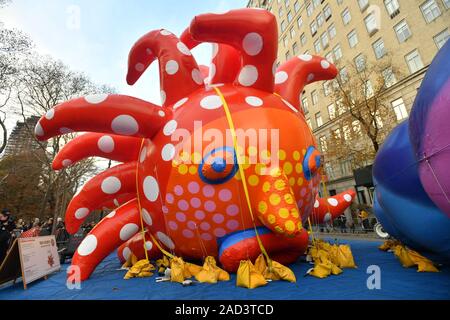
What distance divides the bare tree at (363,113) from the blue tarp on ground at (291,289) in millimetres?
13544

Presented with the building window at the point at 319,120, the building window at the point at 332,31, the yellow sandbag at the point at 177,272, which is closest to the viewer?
the yellow sandbag at the point at 177,272

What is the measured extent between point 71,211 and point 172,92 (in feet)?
10.7

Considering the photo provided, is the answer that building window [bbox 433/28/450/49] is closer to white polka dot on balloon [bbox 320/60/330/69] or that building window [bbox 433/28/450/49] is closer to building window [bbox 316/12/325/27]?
building window [bbox 316/12/325/27]


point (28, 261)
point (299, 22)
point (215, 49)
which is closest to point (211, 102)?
point (215, 49)

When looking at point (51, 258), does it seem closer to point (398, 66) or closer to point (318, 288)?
point (318, 288)

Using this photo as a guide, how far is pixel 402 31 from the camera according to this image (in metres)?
18.9

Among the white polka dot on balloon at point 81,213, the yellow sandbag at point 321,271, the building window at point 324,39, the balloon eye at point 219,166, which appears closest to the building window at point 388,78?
the building window at point 324,39

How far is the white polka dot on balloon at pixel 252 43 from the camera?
4613mm

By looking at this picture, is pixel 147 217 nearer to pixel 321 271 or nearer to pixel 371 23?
pixel 321 271

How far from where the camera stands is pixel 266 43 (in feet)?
15.4

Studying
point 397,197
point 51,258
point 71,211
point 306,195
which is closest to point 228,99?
point 306,195

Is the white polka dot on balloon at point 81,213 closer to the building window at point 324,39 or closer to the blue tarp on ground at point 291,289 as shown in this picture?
the blue tarp on ground at point 291,289

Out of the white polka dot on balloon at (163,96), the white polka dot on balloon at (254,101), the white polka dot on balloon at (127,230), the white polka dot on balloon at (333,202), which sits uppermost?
the white polka dot on balloon at (163,96)
